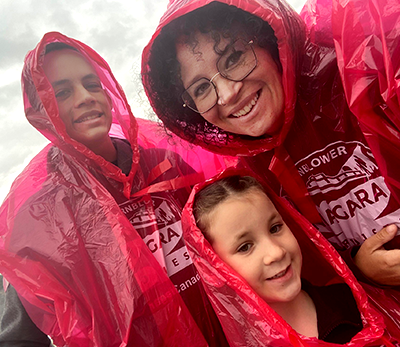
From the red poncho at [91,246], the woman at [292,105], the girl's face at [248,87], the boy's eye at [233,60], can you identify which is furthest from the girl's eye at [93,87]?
the boy's eye at [233,60]

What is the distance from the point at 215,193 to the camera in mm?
876

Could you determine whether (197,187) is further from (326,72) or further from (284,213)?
(326,72)

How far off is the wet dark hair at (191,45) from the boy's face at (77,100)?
195 mm

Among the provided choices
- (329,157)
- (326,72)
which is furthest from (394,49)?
(329,157)

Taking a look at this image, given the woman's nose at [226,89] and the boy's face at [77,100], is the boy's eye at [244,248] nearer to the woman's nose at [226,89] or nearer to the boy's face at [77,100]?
the woman's nose at [226,89]

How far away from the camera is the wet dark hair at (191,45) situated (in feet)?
2.78

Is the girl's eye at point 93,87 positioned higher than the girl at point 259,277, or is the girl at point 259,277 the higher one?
the girl's eye at point 93,87

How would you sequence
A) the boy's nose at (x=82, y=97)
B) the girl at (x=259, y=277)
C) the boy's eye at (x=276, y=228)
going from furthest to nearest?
A: the boy's nose at (x=82, y=97) < the boy's eye at (x=276, y=228) < the girl at (x=259, y=277)

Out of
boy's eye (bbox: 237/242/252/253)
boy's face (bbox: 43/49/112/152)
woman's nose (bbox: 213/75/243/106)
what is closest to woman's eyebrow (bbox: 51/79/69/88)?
boy's face (bbox: 43/49/112/152)

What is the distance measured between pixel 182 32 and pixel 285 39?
30cm

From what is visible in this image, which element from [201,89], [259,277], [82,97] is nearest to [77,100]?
[82,97]

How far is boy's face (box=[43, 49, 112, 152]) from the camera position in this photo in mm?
1000

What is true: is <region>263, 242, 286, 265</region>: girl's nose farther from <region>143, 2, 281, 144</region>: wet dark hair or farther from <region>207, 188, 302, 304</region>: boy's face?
<region>143, 2, 281, 144</region>: wet dark hair

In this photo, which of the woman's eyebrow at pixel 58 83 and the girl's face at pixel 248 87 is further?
the woman's eyebrow at pixel 58 83
